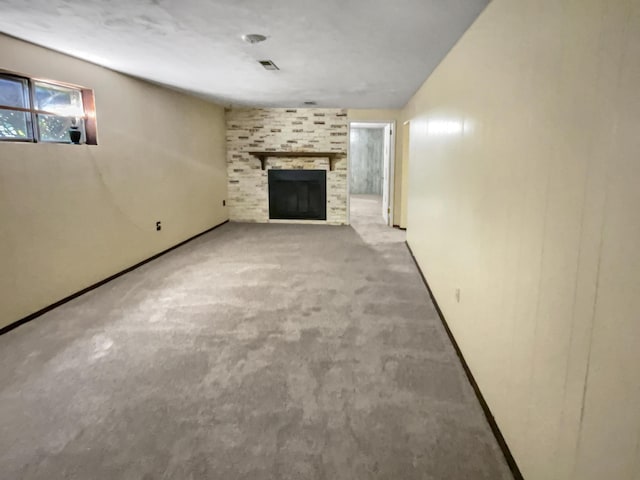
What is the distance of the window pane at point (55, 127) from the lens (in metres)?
3.40

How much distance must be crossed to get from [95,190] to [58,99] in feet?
2.82

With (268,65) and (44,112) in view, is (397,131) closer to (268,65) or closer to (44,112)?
(268,65)

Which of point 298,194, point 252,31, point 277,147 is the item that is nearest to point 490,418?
point 252,31

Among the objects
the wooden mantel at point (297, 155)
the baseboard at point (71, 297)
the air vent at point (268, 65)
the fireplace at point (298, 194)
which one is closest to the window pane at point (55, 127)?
the baseboard at point (71, 297)

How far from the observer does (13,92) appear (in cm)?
310

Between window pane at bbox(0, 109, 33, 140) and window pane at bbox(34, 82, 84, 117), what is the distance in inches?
6.8

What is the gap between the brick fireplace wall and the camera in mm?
7488

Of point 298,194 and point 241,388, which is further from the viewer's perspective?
point 298,194

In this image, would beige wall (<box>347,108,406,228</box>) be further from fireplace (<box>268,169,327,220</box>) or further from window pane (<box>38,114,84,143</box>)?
window pane (<box>38,114,84,143</box>)

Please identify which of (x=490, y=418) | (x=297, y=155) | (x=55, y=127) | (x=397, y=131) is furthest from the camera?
(x=297, y=155)

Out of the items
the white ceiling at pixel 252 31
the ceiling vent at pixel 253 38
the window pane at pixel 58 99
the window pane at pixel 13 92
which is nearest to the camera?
the white ceiling at pixel 252 31

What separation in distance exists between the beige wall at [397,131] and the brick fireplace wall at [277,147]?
267 millimetres

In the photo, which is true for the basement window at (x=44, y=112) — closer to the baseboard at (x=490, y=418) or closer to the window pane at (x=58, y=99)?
the window pane at (x=58, y=99)

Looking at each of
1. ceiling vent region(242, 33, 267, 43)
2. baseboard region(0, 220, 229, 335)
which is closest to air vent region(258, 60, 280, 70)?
ceiling vent region(242, 33, 267, 43)
